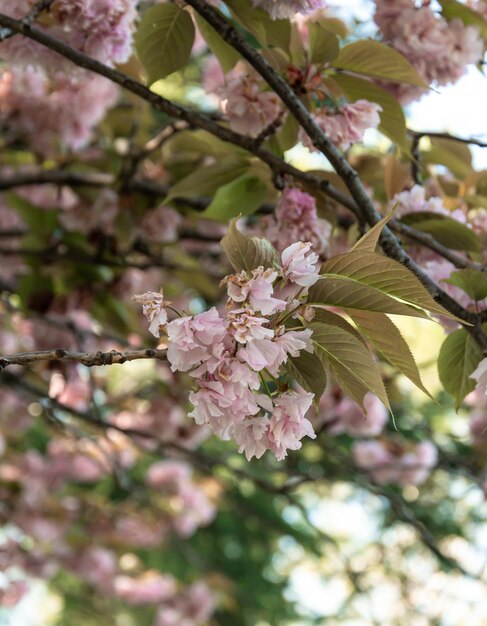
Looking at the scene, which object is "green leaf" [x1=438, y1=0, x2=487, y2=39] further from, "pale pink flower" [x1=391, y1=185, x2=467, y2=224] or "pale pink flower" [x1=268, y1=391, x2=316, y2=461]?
"pale pink flower" [x1=268, y1=391, x2=316, y2=461]

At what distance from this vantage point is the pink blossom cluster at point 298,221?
101 cm

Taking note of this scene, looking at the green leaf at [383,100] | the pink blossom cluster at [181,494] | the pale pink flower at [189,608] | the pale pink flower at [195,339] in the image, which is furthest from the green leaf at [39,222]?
the pale pink flower at [189,608]

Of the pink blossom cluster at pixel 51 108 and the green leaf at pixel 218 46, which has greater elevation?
the pink blossom cluster at pixel 51 108

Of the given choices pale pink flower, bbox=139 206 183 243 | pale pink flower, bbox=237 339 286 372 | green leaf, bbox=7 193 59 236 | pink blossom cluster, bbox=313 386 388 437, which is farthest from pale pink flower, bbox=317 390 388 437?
pale pink flower, bbox=237 339 286 372

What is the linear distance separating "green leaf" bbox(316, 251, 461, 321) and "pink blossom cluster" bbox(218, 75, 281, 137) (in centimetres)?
41

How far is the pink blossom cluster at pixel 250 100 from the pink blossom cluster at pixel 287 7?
0.11 meters

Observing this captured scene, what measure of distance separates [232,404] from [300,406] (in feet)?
0.20

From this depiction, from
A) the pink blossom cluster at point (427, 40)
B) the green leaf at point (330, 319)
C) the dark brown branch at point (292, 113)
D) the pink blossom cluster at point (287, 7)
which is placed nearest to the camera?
the green leaf at point (330, 319)

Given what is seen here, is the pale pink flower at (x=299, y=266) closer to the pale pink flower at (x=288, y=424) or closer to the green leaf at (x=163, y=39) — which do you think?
the pale pink flower at (x=288, y=424)

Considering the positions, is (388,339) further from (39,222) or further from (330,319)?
(39,222)

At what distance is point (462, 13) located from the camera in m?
1.21

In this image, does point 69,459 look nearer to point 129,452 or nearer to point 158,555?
point 129,452

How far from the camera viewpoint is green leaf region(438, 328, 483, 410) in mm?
873

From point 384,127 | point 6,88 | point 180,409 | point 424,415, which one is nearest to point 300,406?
point 384,127
